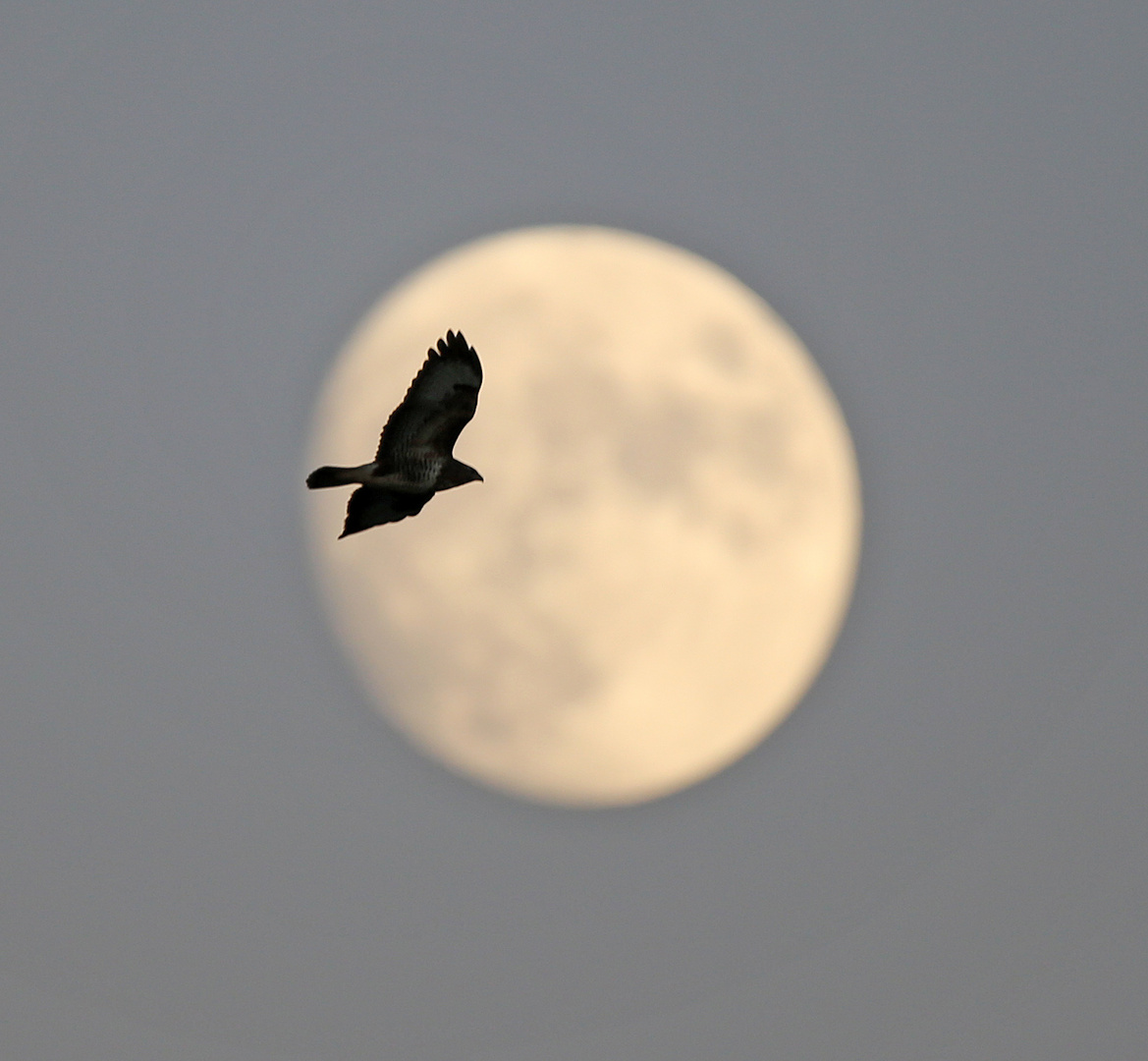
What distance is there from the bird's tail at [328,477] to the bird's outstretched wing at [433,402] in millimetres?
596

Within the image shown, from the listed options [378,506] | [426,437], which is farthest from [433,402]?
[378,506]

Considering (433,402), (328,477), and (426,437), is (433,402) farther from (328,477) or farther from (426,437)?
(328,477)

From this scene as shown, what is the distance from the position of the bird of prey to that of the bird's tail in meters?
0.19

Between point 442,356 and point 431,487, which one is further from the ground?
point 442,356

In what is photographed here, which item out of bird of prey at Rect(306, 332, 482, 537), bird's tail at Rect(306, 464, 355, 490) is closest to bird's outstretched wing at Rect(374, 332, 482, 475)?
bird of prey at Rect(306, 332, 482, 537)

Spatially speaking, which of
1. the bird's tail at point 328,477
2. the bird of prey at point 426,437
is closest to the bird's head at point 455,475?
the bird of prey at point 426,437

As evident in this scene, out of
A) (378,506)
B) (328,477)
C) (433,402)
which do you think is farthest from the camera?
(378,506)

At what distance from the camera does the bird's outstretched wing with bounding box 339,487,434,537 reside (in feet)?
66.1

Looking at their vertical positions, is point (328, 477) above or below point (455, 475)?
below

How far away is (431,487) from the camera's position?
20.0 m

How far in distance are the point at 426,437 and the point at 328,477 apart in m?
1.66

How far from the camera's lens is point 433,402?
64.8 ft

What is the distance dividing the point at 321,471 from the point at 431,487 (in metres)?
1.79

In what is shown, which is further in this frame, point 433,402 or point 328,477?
point 433,402
